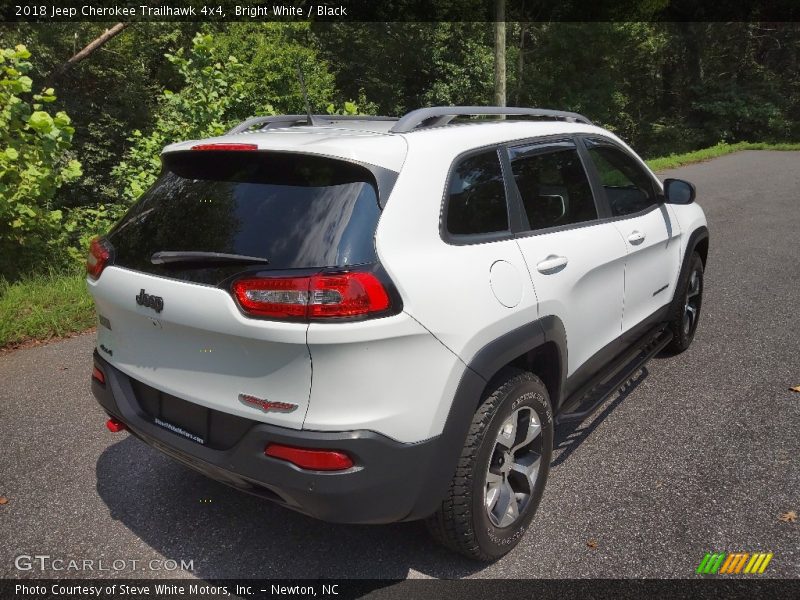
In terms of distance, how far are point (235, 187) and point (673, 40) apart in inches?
1575

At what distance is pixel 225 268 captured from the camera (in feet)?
7.15

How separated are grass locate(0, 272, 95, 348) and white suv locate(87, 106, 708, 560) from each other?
298 cm

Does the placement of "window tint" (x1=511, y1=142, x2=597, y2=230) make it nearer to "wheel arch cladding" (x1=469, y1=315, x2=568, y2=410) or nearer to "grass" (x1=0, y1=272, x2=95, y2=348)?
"wheel arch cladding" (x1=469, y1=315, x2=568, y2=410)

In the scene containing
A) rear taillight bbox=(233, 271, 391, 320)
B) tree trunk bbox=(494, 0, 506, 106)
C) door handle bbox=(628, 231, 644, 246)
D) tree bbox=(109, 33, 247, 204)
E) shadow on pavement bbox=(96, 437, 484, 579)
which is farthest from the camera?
tree trunk bbox=(494, 0, 506, 106)

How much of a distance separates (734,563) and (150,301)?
8.32ft

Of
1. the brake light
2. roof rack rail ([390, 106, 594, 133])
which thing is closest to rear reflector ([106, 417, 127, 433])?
the brake light

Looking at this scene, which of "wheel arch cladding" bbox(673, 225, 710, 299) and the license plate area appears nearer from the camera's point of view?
the license plate area

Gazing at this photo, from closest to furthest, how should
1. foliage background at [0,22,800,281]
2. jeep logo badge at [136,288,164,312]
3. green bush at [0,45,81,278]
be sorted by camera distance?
1. jeep logo badge at [136,288,164,312]
2. green bush at [0,45,81,278]
3. foliage background at [0,22,800,281]

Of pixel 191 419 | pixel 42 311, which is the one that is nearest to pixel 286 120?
pixel 191 419

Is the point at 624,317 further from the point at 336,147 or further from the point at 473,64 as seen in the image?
the point at 473,64

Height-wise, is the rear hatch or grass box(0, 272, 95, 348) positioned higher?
the rear hatch

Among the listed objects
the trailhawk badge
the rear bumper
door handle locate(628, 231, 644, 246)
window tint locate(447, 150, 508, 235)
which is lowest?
the rear bumper

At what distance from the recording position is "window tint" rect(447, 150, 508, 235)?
245cm

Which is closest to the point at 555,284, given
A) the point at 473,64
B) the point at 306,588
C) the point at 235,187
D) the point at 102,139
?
the point at 235,187
